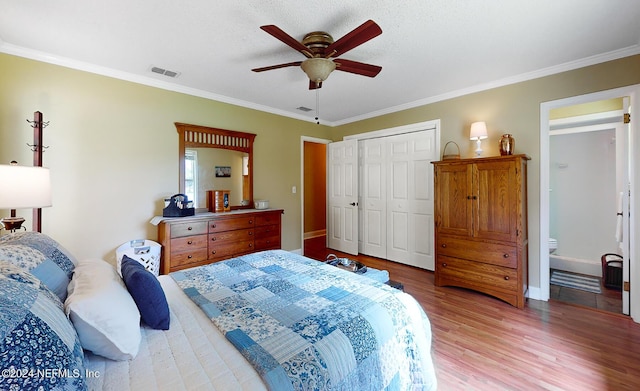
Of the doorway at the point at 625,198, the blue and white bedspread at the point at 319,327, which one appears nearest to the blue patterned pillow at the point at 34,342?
the blue and white bedspread at the point at 319,327

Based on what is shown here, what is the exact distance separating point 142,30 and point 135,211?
1930 millimetres

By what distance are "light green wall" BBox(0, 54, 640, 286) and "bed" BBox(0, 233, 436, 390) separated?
175 centimetres

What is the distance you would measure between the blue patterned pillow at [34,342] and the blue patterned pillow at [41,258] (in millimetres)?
252

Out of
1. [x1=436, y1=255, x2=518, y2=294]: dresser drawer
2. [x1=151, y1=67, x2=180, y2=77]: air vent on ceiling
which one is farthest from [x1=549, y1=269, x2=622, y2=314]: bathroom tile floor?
[x1=151, y1=67, x2=180, y2=77]: air vent on ceiling

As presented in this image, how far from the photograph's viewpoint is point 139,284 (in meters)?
1.20

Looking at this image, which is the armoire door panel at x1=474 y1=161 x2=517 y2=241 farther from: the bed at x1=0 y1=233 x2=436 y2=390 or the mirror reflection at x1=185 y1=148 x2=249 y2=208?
the mirror reflection at x1=185 y1=148 x2=249 y2=208

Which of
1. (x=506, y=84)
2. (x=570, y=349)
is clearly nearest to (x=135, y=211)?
(x=570, y=349)

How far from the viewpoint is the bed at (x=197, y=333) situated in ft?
2.29

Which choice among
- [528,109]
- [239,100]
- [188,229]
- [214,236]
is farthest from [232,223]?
[528,109]

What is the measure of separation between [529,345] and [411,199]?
229 cm

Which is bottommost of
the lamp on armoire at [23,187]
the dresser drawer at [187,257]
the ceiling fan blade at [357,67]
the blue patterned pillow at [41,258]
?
the dresser drawer at [187,257]

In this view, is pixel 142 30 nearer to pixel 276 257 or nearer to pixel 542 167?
pixel 276 257

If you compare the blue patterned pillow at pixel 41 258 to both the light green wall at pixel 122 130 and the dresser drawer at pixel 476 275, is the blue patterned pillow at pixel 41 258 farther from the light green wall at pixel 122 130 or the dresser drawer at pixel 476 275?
the dresser drawer at pixel 476 275

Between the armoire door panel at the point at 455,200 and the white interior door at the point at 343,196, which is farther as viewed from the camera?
the white interior door at the point at 343,196
